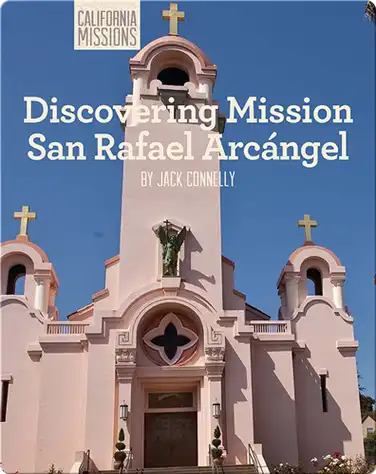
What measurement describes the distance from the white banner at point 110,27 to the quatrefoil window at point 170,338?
34.2ft

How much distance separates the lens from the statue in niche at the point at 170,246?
24.1 m

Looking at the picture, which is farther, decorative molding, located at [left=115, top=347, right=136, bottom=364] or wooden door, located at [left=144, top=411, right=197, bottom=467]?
wooden door, located at [left=144, top=411, right=197, bottom=467]

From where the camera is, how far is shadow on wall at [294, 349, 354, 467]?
24484mm

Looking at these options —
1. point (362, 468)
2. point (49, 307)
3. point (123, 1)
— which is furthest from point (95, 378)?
point (123, 1)

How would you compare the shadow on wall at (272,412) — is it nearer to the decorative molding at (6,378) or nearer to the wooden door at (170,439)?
the wooden door at (170,439)

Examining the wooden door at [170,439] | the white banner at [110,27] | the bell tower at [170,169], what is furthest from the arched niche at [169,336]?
the white banner at [110,27]

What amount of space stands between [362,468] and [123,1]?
18014mm

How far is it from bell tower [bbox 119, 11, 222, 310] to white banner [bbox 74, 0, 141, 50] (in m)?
8.32

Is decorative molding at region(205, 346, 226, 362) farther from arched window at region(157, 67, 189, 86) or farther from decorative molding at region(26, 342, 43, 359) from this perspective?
arched window at region(157, 67, 189, 86)

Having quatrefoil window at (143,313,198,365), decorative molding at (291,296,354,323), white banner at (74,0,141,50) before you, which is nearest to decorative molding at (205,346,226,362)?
quatrefoil window at (143,313,198,365)

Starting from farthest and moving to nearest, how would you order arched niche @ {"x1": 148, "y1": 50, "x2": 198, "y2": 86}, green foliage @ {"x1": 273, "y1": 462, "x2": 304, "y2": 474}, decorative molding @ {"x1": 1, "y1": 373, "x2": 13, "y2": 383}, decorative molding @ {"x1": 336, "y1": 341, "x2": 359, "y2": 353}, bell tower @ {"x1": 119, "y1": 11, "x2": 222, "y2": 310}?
arched niche @ {"x1": 148, "y1": 50, "x2": 198, "y2": 86}, decorative molding @ {"x1": 336, "y1": 341, "x2": 359, "y2": 353}, bell tower @ {"x1": 119, "y1": 11, "x2": 222, "y2": 310}, decorative molding @ {"x1": 1, "y1": 373, "x2": 13, "y2": 383}, green foliage @ {"x1": 273, "y1": 462, "x2": 304, "y2": 474}

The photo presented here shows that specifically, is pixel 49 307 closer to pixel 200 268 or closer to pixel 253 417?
pixel 200 268

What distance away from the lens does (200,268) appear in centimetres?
2484

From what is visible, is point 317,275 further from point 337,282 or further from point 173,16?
point 173,16
